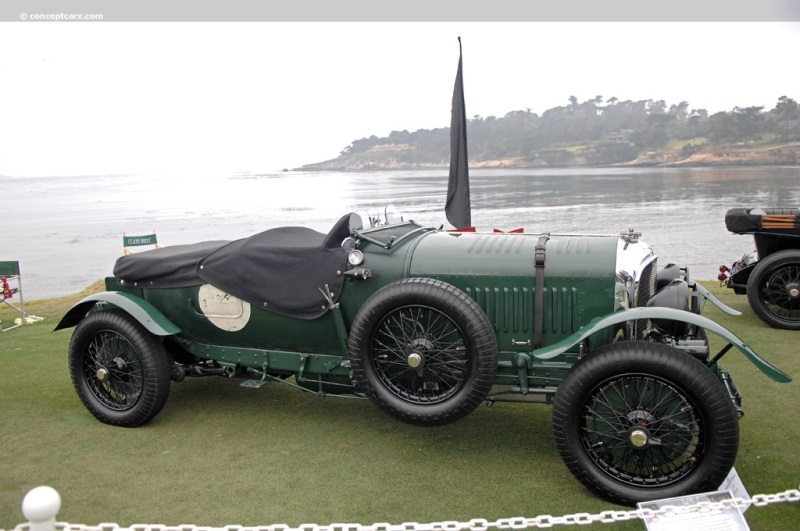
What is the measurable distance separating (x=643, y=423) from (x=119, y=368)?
139 inches

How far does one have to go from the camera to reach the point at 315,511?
11.4 ft

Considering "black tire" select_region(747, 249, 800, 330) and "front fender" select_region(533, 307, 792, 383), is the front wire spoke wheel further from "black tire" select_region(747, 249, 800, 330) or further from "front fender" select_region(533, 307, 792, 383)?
"black tire" select_region(747, 249, 800, 330)

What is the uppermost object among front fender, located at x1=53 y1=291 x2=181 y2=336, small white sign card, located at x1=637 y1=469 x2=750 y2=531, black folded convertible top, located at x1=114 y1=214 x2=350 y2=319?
black folded convertible top, located at x1=114 y1=214 x2=350 y2=319

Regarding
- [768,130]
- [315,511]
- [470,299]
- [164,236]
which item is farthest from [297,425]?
[768,130]

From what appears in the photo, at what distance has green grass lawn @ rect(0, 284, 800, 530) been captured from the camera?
11.4 ft

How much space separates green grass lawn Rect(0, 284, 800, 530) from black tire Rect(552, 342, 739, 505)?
22 cm

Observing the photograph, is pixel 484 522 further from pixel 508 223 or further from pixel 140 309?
pixel 508 223

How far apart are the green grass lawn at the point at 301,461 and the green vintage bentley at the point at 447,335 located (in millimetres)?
300

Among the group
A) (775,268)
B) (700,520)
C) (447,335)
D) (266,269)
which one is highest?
(266,269)

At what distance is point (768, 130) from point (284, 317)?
205ft

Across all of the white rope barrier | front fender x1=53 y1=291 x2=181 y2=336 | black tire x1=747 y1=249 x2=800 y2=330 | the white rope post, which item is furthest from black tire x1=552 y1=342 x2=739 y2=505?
black tire x1=747 y1=249 x2=800 y2=330

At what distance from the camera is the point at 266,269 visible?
176 inches

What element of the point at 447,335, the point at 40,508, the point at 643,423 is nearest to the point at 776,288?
the point at 643,423

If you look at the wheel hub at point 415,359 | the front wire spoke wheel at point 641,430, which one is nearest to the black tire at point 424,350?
the wheel hub at point 415,359
